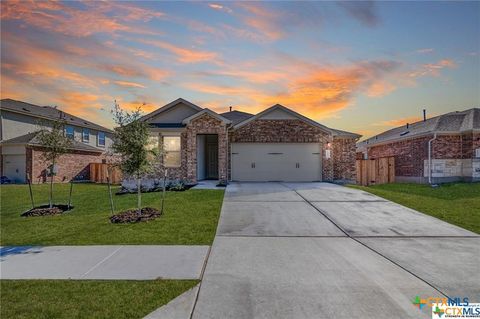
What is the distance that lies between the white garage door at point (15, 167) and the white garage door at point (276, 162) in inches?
640

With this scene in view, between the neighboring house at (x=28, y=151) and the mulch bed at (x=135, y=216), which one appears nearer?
the mulch bed at (x=135, y=216)

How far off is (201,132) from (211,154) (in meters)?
4.04

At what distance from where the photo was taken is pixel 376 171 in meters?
20.0

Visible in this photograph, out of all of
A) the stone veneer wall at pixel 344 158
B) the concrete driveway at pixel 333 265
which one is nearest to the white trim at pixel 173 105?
the stone veneer wall at pixel 344 158

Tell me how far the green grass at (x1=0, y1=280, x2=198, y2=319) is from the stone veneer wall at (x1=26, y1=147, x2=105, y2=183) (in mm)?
17038

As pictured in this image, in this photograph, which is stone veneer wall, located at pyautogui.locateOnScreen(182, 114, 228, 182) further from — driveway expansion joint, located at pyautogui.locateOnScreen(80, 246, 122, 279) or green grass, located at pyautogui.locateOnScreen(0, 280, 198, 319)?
green grass, located at pyautogui.locateOnScreen(0, 280, 198, 319)

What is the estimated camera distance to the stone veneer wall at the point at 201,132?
624 inches

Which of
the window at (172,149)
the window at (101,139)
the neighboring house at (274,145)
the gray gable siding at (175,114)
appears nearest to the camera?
the window at (172,149)

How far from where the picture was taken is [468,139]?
1777cm

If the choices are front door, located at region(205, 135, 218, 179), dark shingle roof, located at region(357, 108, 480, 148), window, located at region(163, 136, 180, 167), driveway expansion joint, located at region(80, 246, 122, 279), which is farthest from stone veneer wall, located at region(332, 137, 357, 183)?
driveway expansion joint, located at region(80, 246, 122, 279)

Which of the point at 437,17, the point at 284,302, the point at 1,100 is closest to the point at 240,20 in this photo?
the point at 437,17

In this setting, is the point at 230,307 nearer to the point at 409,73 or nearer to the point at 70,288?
the point at 70,288
